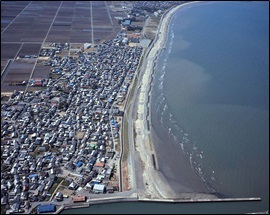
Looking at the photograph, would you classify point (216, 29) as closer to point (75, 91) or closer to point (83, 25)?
point (83, 25)

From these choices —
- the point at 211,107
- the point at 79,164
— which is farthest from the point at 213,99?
the point at 79,164

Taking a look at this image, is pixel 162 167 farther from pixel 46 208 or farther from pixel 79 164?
pixel 46 208

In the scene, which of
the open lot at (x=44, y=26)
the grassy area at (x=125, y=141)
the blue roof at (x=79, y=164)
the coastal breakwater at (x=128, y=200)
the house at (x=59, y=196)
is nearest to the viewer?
the coastal breakwater at (x=128, y=200)

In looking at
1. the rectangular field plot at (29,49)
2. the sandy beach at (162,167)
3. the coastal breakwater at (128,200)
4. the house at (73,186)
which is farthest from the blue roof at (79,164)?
the rectangular field plot at (29,49)

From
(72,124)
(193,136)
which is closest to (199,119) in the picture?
(193,136)

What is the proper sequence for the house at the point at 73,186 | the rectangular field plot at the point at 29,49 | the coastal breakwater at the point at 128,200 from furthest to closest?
the rectangular field plot at the point at 29,49
the house at the point at 73,186
the coastal breakwater at the point at 128,200

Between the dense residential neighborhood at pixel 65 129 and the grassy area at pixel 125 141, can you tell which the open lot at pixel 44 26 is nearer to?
the dense residential neighborhood at pixel 65 129

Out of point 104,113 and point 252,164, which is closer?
point 252,164

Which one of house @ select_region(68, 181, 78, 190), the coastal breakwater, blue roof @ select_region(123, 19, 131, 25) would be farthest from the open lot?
the coastal breakwater
